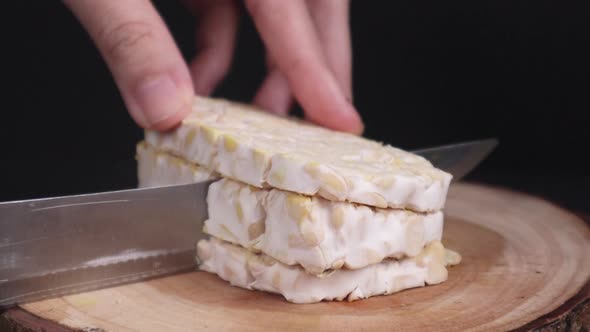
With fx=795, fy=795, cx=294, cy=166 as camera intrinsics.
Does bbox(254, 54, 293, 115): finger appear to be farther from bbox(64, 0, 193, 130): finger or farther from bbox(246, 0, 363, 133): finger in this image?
bbox(64, 0, 193, 130): finger

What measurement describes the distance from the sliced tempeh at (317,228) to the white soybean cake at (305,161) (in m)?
0.02

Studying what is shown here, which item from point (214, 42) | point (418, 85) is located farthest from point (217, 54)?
point (418, 85)

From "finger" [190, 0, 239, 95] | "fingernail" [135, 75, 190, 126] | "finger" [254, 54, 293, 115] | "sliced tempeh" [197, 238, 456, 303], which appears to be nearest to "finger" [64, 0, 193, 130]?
"fingernail" [135, 75, 190, 126]

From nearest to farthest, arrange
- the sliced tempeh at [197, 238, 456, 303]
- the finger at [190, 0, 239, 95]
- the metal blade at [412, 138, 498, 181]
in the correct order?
the sliced tempeh at [197, 238, 456, 303] < the metal blade at [412, 138, 498, 181] < the finger at [190, 0, 239, 95]

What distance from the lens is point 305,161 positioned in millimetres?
1561

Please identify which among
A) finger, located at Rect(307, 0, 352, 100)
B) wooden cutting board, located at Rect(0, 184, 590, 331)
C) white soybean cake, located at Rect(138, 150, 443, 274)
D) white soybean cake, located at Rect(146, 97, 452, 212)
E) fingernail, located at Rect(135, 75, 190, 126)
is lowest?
wooden cutting board, located at Rect(0, 184, 590, 331)

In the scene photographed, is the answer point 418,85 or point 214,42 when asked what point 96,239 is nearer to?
point 214,42

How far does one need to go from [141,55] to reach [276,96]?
0.92m

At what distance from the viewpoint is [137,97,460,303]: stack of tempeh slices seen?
156 centimetres

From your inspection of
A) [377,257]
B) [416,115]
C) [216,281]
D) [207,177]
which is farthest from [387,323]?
[416,115]

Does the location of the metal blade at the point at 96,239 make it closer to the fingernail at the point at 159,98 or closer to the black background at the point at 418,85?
the fingernail at the point at 159,98

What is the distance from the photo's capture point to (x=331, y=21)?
9.28 ft

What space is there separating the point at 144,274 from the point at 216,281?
0.16 metres

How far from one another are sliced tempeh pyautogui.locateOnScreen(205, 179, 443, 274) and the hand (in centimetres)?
32
